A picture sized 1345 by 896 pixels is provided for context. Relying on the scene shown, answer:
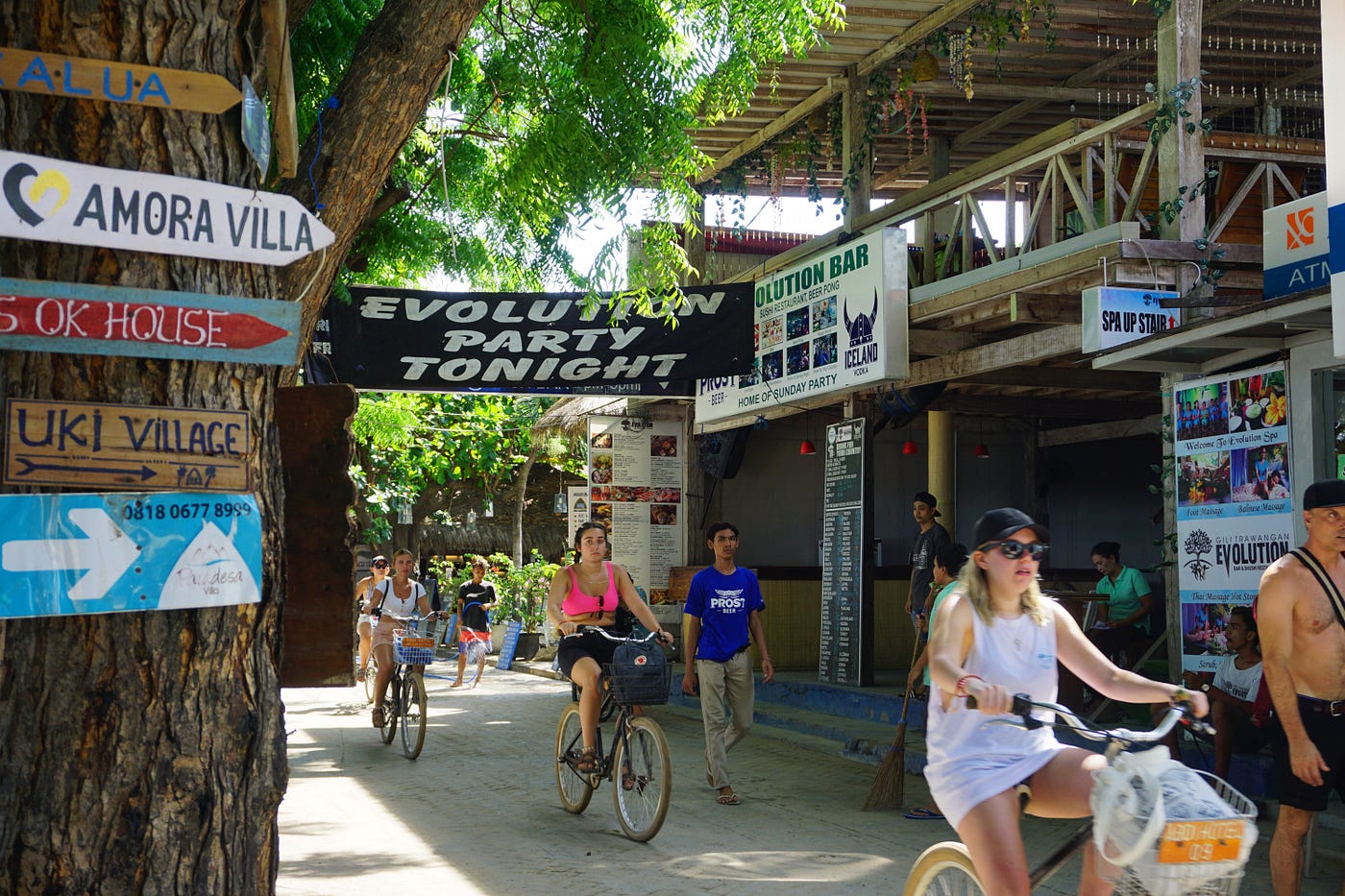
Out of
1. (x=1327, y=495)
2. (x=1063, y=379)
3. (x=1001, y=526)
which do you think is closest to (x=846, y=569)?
(x=1063, y=379)

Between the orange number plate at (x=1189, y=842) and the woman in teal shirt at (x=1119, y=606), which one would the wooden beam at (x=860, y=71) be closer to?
the woman in teal shirt at (x=1119, y=606)

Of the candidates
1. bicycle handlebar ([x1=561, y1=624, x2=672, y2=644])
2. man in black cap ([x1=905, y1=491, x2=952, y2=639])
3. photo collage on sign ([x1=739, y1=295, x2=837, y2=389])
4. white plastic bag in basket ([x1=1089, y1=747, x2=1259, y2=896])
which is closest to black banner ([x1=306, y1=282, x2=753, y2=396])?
photo collage on sign ([x1=739, y1=295, x2=837, y2=389])

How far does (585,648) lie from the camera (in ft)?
27.8

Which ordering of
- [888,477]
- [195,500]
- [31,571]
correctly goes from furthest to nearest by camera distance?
[888,477]
[195,500]
[31,571]

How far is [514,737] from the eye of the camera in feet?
42.5

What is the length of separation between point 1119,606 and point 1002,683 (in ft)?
26.6

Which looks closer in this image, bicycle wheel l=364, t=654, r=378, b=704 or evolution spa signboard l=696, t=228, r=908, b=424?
evolution spa signboard l=696, t=228, r=908, b=424

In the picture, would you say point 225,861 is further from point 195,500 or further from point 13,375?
point 13,375

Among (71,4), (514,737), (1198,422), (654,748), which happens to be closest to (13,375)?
(71,4)

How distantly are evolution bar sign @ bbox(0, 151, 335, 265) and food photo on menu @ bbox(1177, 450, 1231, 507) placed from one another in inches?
277

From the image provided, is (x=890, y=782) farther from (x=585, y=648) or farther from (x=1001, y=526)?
(x=1001, y=526)

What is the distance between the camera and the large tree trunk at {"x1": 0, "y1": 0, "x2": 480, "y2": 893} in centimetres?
319

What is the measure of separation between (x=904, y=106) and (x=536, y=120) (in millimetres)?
7040

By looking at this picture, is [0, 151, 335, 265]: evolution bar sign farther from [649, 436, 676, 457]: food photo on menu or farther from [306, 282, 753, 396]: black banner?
[649, 436, 676, 457]: food photo on menu
